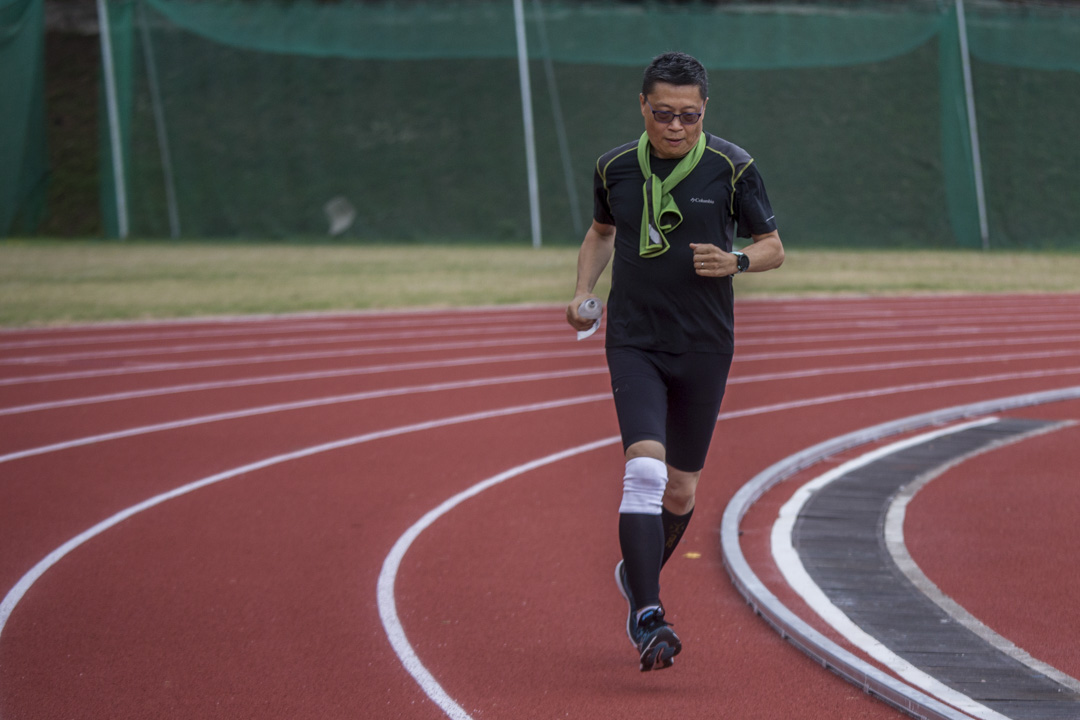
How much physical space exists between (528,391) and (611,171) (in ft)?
19.0

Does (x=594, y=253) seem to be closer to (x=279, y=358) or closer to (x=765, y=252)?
(x=765, y=252)

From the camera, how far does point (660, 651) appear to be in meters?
3.62

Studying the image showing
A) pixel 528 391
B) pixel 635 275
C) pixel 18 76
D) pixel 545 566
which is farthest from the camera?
pixel 18 76

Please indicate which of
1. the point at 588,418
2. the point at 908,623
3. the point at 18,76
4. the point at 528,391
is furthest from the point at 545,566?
the point at 18,76

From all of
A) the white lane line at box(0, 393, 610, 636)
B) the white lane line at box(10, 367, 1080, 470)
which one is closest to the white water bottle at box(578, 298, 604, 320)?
the white lane line at box(0, 393, 610, 636)

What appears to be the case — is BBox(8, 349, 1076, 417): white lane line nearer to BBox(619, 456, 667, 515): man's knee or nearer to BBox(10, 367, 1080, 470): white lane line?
BBox(10, 367, 1080, 470): white lane line

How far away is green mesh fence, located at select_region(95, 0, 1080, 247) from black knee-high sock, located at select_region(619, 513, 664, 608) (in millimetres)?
24488

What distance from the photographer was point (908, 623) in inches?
173

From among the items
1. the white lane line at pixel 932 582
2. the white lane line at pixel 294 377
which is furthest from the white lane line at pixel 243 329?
the white lane line at pixel 932 582

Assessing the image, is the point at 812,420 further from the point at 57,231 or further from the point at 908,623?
the point at 57,231

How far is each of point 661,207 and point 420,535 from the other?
2.40m

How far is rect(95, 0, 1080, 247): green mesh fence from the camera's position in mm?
28078

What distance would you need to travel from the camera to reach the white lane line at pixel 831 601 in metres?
3.67

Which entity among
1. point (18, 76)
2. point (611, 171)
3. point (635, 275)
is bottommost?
point (635, 275)
